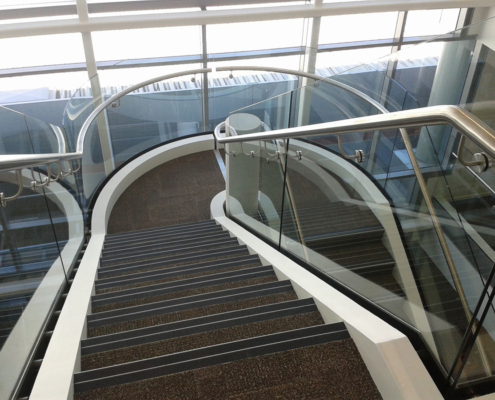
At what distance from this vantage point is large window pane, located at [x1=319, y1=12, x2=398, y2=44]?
319 inches

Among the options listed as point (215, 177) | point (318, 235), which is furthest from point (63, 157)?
point (215, 177)

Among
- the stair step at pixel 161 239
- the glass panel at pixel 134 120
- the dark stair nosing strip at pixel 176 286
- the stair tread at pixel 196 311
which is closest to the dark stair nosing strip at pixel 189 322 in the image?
the stair tread at pixel 196 311

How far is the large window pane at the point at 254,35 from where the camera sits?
26.0 feet

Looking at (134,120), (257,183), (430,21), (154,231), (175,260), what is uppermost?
(430,21)

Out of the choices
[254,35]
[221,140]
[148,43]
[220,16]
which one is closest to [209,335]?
[221,140]

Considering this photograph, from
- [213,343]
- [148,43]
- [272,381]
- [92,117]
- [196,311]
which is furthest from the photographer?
[148,43]

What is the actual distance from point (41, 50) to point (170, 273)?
5634 millimetres

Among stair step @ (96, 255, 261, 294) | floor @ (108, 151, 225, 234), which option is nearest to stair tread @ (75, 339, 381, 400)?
stair step @ (96, 255, 261, 294)

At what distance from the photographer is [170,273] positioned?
12.0 ft

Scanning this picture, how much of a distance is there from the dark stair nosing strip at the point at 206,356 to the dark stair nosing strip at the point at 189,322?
0.33 meters

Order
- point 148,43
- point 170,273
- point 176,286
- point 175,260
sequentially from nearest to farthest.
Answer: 1. point 176,286
2. point 170,273
3. point 175,260
4. point 148,43

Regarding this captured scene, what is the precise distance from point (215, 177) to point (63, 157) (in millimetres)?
4563

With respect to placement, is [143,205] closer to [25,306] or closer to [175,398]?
[25,306]

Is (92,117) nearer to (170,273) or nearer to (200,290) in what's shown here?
(170,273)
